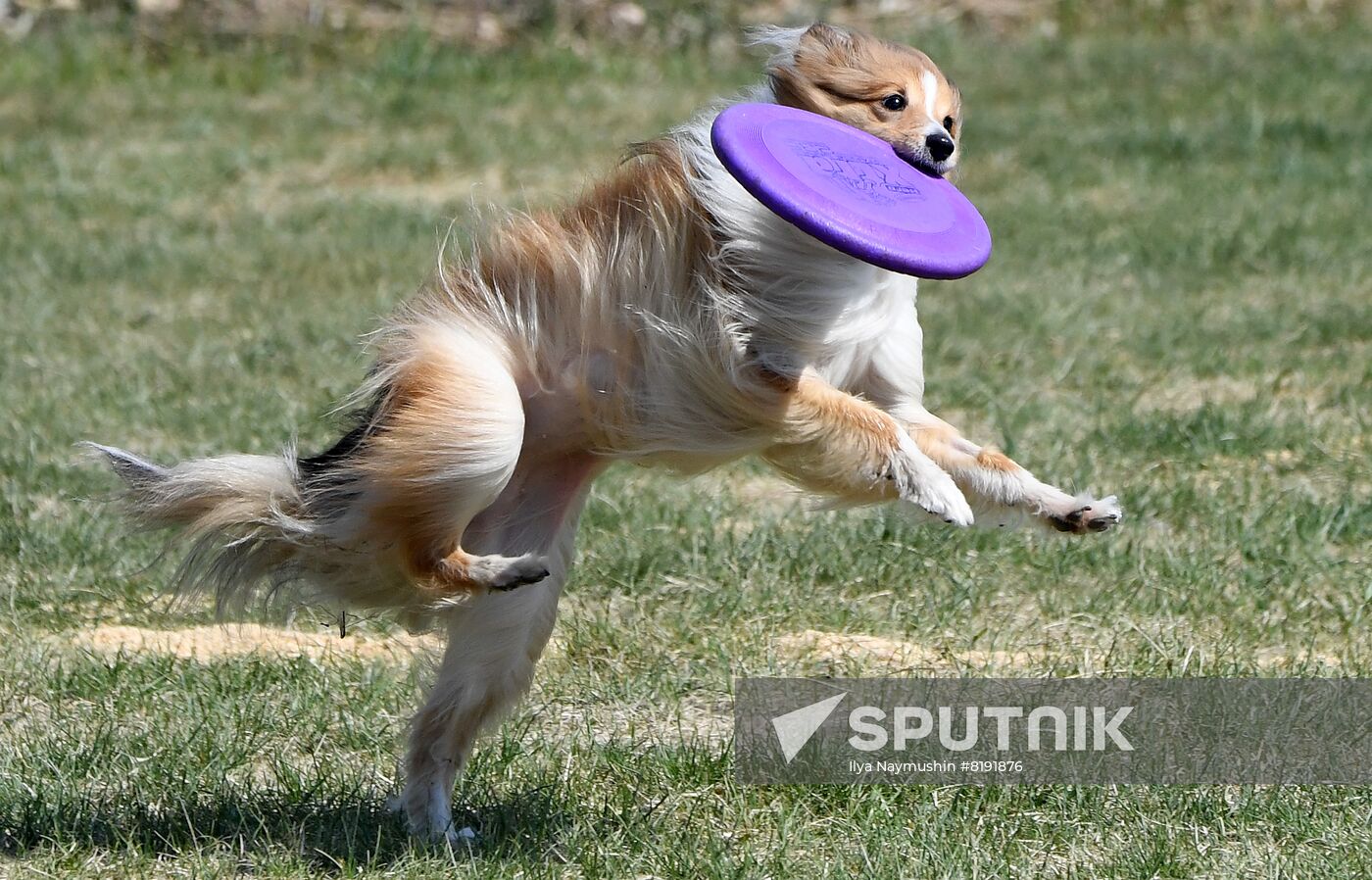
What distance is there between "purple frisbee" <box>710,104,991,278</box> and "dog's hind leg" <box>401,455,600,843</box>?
0.90 meters

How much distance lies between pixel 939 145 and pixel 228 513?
192 centimetres

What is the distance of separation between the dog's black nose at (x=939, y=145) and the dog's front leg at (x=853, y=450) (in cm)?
64

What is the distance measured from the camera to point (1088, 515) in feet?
12.6

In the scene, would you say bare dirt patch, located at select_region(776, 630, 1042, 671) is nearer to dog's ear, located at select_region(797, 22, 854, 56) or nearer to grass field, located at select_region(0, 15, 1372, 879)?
grass field, located at select_region(0, 15, 1372, 879)

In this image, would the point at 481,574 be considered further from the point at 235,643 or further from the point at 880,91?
the point at 235,643

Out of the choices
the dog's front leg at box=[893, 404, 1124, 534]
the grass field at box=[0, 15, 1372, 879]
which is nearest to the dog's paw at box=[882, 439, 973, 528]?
the dog's front leg at box=[893, 404, 1124, 534]

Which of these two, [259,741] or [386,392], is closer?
[386,392]

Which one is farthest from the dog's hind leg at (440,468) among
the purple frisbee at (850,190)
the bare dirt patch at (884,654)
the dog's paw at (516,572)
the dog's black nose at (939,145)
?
the bare dirt patch at (884,654)

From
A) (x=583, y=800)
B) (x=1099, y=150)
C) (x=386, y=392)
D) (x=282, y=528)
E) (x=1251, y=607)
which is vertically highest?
(x=386, y=392)

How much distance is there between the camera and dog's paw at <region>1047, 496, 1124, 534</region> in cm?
383

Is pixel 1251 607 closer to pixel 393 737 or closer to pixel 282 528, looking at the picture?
pixel 393 737

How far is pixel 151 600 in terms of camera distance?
5344 millimetres

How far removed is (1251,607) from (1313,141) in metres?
7.97

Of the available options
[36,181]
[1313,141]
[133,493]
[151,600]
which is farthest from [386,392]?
[1313,141]
